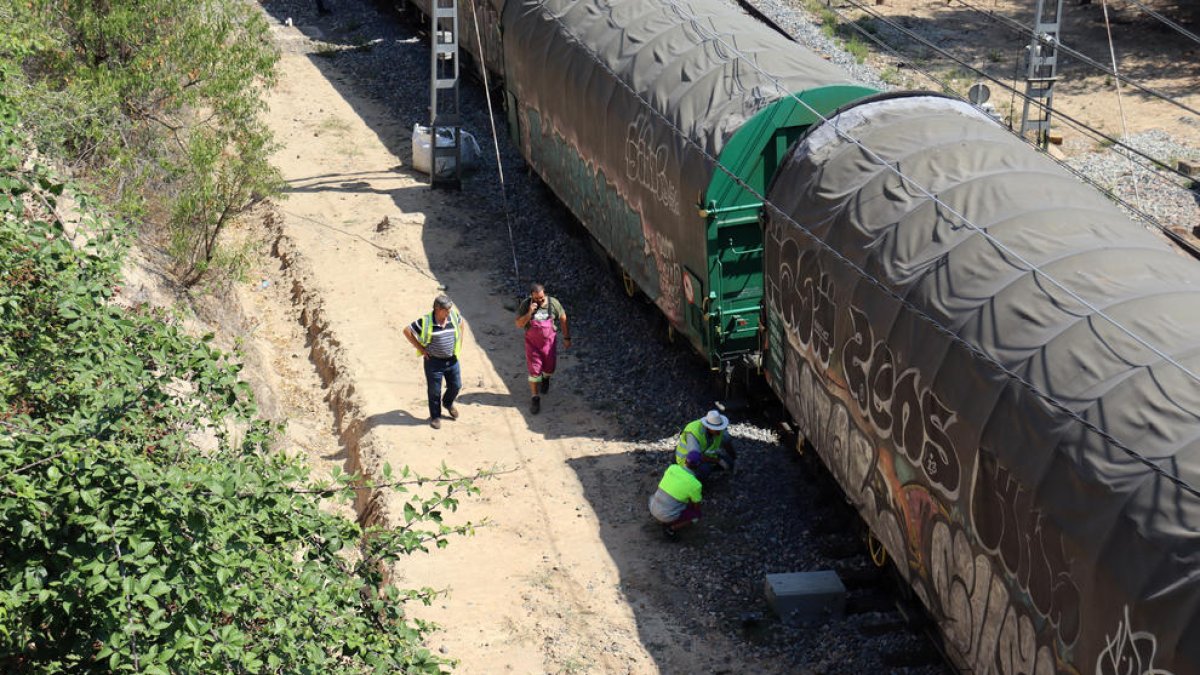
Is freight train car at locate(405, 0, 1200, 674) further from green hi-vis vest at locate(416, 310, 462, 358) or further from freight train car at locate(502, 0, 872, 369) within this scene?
green hi-vis vest at locate(416, 310, 462, 358)

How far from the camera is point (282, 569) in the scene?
23.2ft

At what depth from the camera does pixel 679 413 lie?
1475 cm

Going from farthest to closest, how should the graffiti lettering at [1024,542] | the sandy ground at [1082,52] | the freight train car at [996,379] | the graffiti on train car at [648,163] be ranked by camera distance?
the sandy ground at [1082,52]
the graffiti on train car at [648,163]
the graffiti lettering at [1024,542]
the freight train car at [996,379]

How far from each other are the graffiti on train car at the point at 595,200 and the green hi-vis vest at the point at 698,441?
2.78m

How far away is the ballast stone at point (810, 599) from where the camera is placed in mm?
11211

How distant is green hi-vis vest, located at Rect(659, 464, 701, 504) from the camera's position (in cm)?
1233

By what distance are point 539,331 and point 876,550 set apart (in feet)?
16.3

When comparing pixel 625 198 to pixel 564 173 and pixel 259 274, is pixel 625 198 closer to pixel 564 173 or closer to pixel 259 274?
pixel 564 173

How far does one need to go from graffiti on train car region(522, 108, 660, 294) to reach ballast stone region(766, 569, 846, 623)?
16.0ft

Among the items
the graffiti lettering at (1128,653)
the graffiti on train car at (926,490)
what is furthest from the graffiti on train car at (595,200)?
the graffiti lettering at (1128,653)

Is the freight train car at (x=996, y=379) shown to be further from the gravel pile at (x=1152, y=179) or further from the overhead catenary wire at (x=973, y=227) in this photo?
the gravel pile at (x=1152, y=179)

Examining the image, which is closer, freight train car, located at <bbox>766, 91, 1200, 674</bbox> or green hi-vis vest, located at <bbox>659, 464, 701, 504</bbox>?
freight train car, located at <bbox>766, 91, 1200, 674</bbox>

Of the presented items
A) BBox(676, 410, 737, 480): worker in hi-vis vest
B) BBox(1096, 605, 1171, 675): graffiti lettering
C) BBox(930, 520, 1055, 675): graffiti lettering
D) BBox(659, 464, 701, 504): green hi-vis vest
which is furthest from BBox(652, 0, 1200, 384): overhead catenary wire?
BBox(659, 464, 701, 504): green hi-vis vest

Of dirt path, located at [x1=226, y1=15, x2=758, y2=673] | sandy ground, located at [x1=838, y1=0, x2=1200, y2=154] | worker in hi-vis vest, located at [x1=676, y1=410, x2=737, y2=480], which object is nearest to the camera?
dirt path, located at [x1=226, y1=15, x2=758, y2=673]
